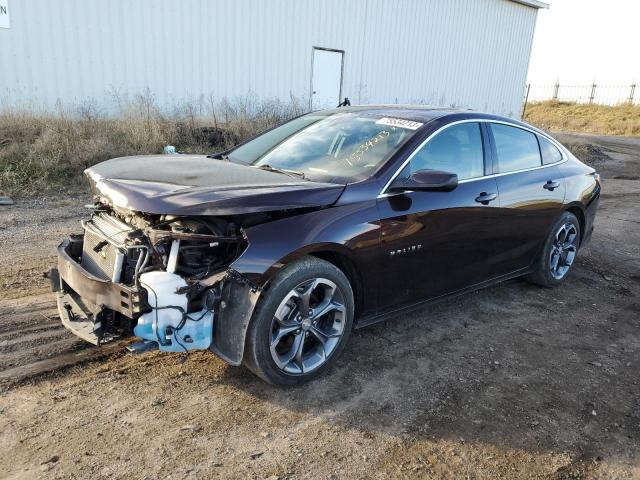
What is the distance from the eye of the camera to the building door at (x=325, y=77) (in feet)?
50.0

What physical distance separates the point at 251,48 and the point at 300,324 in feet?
39.4

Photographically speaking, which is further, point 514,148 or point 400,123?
point 514,148

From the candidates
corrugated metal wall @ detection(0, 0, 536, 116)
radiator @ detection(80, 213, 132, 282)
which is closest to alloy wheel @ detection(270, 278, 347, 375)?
radiator @ detection(80, 213, 132, 282)

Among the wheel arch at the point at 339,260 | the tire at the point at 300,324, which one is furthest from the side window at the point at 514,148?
the tire at the point at 300,324

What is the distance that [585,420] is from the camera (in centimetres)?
311

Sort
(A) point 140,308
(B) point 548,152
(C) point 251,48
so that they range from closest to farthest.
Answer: (A) point 140,308 → (B) point 548,152 → (C) point 251,48

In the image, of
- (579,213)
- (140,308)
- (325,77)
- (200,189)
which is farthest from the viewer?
(325,77)

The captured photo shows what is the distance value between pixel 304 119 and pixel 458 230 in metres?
1.72

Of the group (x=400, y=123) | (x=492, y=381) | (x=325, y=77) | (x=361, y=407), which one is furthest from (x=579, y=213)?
(x=325, y=77)

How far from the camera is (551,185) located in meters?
4.89

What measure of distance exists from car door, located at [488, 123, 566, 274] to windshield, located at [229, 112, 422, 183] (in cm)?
106

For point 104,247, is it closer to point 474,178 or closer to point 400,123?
point 400,123

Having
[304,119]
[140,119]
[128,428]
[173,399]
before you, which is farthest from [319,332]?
[140,119]

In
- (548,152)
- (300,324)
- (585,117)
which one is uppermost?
(548,152)
